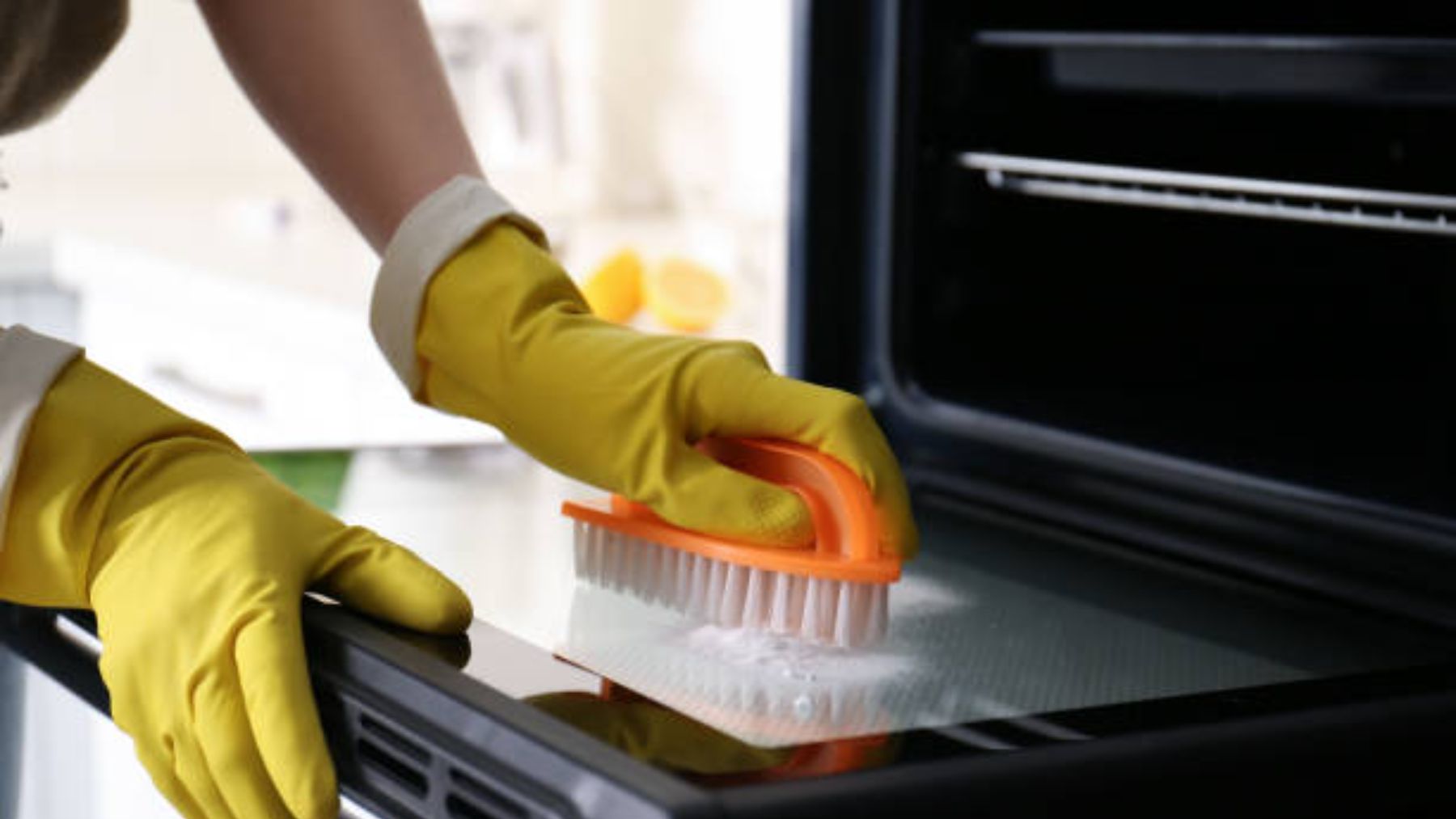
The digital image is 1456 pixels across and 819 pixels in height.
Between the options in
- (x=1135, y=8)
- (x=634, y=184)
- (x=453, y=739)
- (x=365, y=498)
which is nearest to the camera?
(x=453, y=739)

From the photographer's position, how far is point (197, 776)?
78 cm

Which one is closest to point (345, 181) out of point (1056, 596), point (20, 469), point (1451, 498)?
point (20, 469)

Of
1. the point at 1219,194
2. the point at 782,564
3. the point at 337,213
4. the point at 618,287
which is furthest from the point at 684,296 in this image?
the point at 782,564

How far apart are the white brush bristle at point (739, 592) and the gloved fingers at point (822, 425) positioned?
0.11 ft

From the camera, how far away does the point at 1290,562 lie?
984 mm

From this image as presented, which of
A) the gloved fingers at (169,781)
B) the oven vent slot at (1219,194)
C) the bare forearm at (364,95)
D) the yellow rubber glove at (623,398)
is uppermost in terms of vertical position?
the bare forearm at (364,95)

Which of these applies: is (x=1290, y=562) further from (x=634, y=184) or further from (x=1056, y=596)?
(x=634, y=184)

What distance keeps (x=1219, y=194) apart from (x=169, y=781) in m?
0.79

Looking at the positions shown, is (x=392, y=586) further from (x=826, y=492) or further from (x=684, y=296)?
(x=684, y=296)

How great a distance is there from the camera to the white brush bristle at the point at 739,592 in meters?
0.81

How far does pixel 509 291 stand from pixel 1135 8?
488 mm

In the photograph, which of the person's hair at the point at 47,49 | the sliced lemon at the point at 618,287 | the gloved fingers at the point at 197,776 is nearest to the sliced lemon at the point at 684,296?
the sliced lemon at the point at 618,287

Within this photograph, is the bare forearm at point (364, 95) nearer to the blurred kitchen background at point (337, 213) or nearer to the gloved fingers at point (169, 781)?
the blurred kitchen background at point (337, 213)

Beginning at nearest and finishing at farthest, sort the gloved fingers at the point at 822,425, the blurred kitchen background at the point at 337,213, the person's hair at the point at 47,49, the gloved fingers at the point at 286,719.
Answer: the gloved fingers at the point at 286,719, the gloved fingers at the point at 822,425, the person's hair at the point at 47,49, the blurred kitchen background at the point at 337,213
